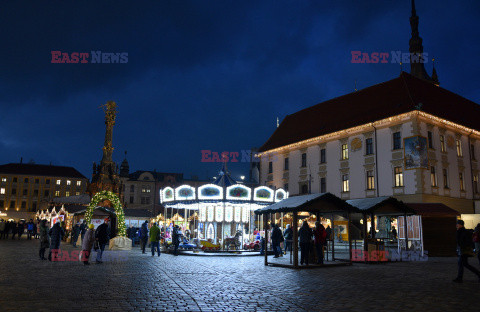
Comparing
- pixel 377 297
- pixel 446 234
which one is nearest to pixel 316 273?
pixel 377 297

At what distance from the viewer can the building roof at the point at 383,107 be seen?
32.2 meters

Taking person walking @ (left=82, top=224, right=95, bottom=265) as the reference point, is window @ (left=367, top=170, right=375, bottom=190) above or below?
above

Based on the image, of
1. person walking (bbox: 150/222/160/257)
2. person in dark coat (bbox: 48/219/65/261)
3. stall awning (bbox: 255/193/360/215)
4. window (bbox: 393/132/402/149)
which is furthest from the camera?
window (bbox: 393/132/402/149)

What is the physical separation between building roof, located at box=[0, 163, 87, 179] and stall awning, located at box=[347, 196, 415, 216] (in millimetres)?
84977

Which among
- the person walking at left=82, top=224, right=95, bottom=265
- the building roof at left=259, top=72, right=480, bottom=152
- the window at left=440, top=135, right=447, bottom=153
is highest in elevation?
the building roof at left=259, top=72, right=480, bottom=152

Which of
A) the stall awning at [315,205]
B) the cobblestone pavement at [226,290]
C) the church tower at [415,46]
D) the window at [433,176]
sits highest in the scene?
the church tower at [415,46]

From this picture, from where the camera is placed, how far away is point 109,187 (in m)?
36.6

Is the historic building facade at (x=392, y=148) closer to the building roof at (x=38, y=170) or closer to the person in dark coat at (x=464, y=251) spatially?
the person in dark coat at (x=464, y=251)

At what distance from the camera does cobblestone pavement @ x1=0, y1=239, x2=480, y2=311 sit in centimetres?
754

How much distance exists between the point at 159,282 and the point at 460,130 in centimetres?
3190

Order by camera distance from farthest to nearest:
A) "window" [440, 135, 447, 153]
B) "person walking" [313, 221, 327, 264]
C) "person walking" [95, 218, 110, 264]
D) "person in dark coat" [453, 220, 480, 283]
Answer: "window" [440, 135, 447, 153]
"person walking" [95, 218, 110, 264]
"person walking" [313, 221, 327, 264]
"person in dark coat" [453, 220, 480, 283]

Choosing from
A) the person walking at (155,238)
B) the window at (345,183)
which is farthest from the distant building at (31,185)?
the person walking at (155,238)

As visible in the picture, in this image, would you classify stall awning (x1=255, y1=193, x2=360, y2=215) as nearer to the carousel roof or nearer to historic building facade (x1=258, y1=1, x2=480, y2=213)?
the carousel roof

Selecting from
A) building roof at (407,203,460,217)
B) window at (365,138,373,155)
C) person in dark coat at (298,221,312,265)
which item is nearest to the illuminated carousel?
person in dark coat at (298,221,312,265)
